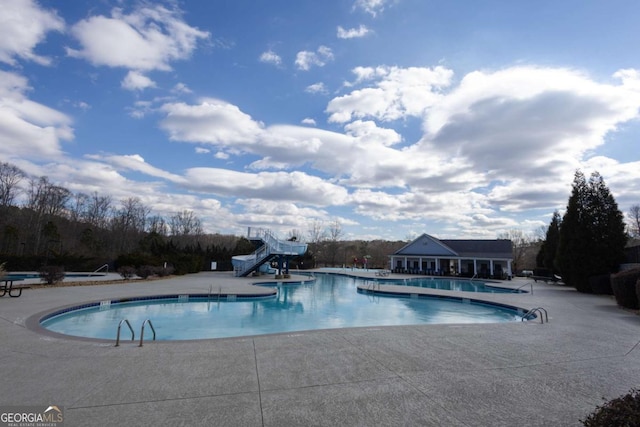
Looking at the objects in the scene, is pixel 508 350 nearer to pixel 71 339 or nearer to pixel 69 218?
pixel 71 339

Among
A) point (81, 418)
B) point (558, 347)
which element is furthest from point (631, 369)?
point (81, 418)

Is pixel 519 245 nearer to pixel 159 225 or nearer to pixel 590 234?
pixel 590 234

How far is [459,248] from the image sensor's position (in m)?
34.0

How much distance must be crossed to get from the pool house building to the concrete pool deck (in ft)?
81.1

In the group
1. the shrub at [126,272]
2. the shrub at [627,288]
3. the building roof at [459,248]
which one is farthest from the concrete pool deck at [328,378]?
the building roof at [459,248]

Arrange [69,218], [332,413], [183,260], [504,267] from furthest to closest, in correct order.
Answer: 1. [69,218]
2. [504,267]
3. [183,260]
4. [332,413]

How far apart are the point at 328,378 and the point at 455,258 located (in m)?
31.3

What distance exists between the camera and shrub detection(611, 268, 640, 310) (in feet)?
37.3

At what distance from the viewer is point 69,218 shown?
3919cm

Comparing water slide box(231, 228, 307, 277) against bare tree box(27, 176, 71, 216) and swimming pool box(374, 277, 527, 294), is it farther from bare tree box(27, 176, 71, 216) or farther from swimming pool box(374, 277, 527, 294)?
bare tree box(27, 176, 71, 216)

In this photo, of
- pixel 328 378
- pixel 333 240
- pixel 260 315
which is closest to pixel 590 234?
pixel 260 315

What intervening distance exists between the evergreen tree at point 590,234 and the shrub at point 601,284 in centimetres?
81

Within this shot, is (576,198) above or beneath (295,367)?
above

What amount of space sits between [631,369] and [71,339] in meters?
9.88
